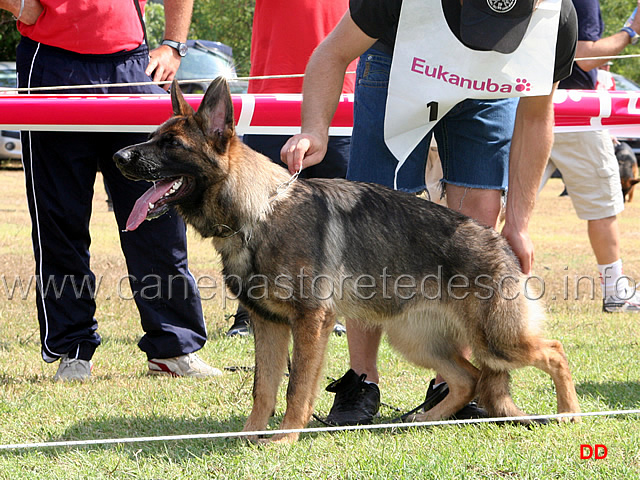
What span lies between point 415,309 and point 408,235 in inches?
12.7

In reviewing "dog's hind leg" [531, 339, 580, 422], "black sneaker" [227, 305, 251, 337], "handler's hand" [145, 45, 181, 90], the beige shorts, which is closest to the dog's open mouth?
"handler's hand" [145, 45, 181, 90]

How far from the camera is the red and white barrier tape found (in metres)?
4.14

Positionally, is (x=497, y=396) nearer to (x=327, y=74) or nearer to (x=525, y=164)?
(x=525, y=164)

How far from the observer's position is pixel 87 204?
420cm

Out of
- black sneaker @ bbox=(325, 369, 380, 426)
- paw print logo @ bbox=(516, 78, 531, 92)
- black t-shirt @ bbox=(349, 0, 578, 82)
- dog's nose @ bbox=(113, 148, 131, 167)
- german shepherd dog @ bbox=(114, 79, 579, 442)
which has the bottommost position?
black sneaker @ bbox=(325, 369, 380, 426)

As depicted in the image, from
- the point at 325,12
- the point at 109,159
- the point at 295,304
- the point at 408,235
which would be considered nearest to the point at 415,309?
the point at 408,235

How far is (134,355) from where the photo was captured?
15.4 feet

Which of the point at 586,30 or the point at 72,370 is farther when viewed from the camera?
the point at 586,30

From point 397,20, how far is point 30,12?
6.20 ft

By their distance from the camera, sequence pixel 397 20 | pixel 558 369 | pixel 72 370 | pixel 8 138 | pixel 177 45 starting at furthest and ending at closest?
pixel 8 138 → pixel 177 45 → pixel 72 370 → pixel 558 369 → pixel 397 20

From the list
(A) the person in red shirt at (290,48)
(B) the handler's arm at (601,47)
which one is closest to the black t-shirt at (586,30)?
(B) the handler's arm at (601,47)

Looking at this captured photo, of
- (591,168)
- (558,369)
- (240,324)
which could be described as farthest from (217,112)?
(591,168)

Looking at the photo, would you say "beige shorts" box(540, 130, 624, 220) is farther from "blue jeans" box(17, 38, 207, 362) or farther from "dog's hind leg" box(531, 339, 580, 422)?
"blue jeans" box(17, 38, 207, 362)

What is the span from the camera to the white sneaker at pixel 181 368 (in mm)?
4285
